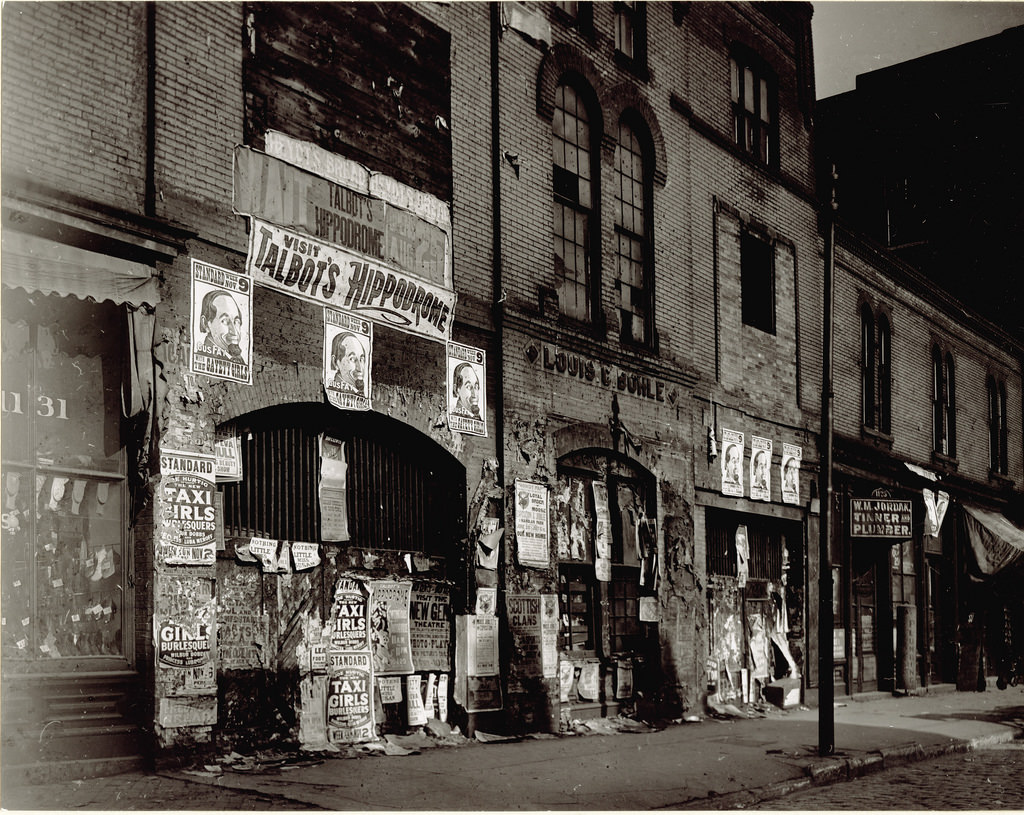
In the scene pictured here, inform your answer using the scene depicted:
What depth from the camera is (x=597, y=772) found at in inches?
430

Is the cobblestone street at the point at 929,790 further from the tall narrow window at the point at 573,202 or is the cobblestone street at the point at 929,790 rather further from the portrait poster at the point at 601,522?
the tall narrow window at the point at 573,202

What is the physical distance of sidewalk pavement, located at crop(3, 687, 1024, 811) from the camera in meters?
8.98

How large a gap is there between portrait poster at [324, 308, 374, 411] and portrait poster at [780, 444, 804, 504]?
33.7 feet

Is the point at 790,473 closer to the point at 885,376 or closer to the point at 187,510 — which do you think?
the point at 885,376

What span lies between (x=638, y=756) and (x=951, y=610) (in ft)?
57.0

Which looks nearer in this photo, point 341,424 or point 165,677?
point 165,677

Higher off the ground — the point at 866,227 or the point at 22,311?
the point at 866,227

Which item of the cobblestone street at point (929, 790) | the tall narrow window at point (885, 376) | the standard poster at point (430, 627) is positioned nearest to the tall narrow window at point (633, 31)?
the standard poster at point (430, 627)

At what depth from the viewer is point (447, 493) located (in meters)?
13.6

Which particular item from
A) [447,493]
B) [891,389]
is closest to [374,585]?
[447,493]

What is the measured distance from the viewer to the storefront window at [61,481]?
29.3ft

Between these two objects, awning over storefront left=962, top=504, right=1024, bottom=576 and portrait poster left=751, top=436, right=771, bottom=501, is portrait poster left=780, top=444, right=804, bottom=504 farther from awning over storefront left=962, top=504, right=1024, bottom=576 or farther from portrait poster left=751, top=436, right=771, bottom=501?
awning over storefront left=962, top=504, right=1024, bottom=576

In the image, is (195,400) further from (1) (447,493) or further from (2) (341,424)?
(1) (447,493)

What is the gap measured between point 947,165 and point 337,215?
2521cm
